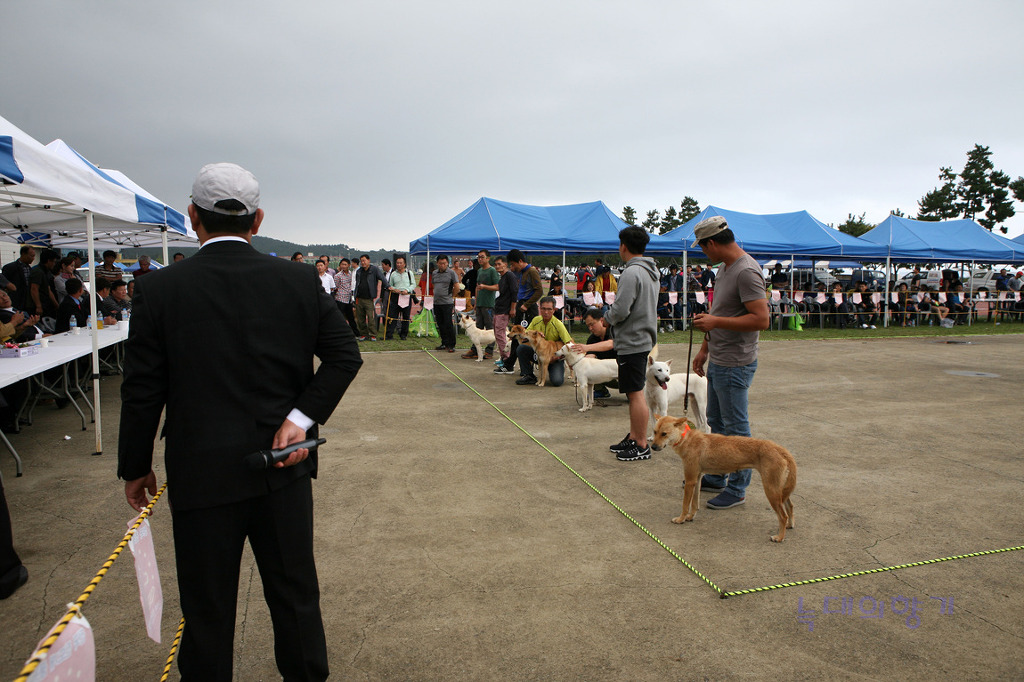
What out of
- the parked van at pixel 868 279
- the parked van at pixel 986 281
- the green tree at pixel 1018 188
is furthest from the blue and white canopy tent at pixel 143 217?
the green tree at pixel 1018 188

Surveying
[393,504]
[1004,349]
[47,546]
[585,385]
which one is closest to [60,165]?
[47,546]

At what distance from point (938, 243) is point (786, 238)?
18.8 feet

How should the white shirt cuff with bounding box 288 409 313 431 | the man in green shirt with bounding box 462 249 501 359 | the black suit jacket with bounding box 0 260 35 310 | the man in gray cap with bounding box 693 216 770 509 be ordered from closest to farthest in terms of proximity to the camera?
the white shirt cuff with bounding box 288 409 313 431, the man in gray cap with bounding box 693 216 770 509, the black suit jacket with bounding box 0 260 35 310, the man in green shirt with bounding box 462 249 501 359

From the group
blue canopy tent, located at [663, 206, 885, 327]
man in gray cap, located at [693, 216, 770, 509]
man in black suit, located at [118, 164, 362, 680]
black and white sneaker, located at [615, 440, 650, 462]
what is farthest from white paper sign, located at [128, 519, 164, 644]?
blue canopy tent, located at [663, 206, 885, 327]

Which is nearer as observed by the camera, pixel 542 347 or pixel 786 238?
pixel 542 347

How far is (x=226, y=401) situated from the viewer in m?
1.65

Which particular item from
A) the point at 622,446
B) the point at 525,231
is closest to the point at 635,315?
the point at 622,446

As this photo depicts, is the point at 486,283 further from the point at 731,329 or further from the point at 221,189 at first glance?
the point at 221,189

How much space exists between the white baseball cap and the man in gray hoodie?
3.29m

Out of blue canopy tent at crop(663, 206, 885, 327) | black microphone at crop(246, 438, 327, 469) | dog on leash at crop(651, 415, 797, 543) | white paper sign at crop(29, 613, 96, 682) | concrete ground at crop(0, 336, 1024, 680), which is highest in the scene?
blue canopy tent at crop(663, 206, 885, 327)

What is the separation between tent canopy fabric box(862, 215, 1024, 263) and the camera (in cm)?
1825

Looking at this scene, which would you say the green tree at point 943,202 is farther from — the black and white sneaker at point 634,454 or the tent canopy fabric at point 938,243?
the black and white sneaker at point 634,454

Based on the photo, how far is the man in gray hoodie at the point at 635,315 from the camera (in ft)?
15.2

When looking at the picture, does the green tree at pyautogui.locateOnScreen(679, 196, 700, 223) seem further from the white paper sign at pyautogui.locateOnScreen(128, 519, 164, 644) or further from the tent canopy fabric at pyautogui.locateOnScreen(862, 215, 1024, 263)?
the white paper sign at pyautogui.locateOnScreen(128, 519, 164, 644)
